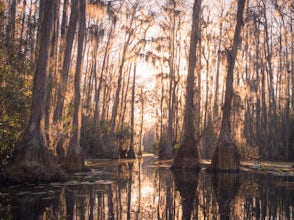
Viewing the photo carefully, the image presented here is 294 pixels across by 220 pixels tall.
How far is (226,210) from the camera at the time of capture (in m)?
5.72

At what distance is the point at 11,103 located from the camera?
429 inches

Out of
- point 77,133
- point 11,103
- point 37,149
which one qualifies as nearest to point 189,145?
point 77,133

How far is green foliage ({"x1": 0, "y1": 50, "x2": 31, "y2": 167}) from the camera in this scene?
9.17 metres

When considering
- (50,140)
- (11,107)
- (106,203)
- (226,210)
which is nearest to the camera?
(226,210)

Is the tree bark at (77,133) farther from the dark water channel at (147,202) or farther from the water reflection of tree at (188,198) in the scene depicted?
the water reflection of tree at (188,198)

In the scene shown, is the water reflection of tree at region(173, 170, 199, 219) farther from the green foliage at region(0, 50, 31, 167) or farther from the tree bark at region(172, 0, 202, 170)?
the tree bark at region(172, 0, 202, 170)

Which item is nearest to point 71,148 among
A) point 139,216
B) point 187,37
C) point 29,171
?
point 29,171

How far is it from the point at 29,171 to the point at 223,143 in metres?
8.02

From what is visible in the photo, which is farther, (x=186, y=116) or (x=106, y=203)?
(x=186, y=116)

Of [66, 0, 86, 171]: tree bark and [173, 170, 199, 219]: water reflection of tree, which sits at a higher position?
Answer: [66, 0, 86, 171]: tree bark

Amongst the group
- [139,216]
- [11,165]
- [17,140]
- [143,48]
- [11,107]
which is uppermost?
[143,48]

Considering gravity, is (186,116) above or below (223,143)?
above

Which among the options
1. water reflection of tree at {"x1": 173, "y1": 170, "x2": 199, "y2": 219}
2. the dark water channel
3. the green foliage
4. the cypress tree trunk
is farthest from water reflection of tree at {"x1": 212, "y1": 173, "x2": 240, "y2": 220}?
the green foliage

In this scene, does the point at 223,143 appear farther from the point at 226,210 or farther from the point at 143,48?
the point at 143,48
